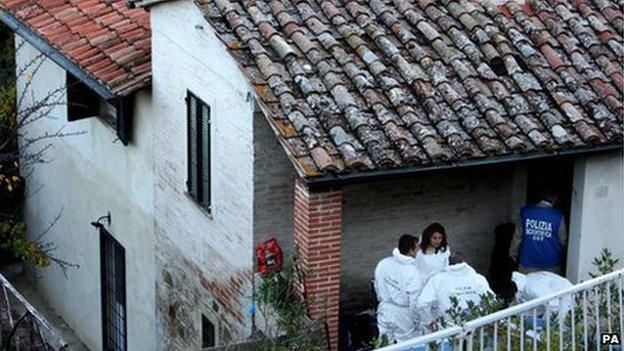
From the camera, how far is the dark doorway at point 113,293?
60.3 feet

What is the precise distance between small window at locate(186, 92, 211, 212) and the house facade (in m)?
0.03

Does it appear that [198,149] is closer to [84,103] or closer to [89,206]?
[84,103]

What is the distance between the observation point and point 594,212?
1398 cm

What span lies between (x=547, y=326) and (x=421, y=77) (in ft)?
11.6

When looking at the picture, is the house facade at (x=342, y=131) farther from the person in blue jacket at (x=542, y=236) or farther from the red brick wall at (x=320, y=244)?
the person in blue jacket at (x=542, y=236)

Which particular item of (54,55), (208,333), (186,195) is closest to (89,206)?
(54,55)

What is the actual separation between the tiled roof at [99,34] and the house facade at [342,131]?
0.12 feet

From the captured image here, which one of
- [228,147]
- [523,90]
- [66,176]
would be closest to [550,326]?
[523,90]

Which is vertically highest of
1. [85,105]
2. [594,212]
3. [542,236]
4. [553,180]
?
[85,105]

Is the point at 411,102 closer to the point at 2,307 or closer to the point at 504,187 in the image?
the point at 504,187

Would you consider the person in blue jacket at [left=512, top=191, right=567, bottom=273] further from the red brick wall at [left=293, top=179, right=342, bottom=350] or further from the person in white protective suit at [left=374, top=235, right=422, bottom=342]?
the red brick wall at [left=293, top=179, right=342, bottom=350]

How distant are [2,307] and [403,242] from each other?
493 cm

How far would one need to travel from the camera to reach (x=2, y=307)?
50.2 feet

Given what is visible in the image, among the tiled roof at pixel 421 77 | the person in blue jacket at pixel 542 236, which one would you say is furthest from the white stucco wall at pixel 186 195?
the person in blue jacket at pixel 542 236
